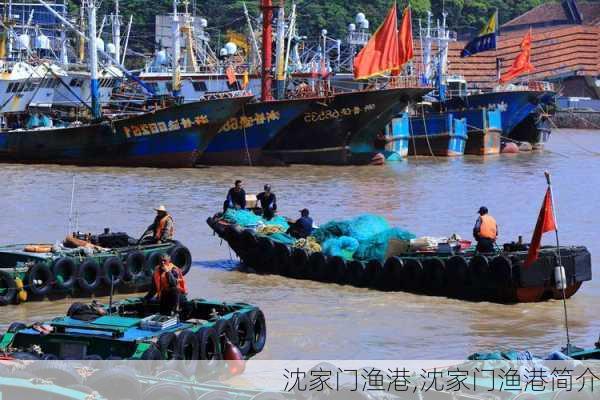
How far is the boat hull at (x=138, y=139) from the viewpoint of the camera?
42.4 meters

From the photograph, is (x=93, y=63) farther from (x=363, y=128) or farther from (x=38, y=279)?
(x=38, y=279)

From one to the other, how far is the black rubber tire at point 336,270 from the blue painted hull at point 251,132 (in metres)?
24.7

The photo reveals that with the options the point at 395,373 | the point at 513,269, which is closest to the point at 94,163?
the point at 513,269

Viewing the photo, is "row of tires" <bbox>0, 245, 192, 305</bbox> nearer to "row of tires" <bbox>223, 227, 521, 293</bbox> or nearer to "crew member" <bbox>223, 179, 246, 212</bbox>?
"row of tires" <bbox>223, 227, 521, 293</bbox>

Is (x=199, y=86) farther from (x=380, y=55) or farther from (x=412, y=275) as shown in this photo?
(x=412, y=275)

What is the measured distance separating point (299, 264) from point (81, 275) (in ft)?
11.9

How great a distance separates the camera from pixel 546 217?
14102 millimetres

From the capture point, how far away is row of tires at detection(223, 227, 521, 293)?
57.3 feet

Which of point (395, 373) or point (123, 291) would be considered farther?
point (123, 291)

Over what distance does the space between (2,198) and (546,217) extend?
801 inches

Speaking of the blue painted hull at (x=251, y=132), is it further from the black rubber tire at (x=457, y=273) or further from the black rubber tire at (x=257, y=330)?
the black rubber tire at (x=257, y=330)

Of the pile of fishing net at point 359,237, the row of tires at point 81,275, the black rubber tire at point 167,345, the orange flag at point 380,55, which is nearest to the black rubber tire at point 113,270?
the row of tires at point 81,275

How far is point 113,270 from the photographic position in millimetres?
18016

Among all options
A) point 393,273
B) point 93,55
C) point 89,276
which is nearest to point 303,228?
point 393,273
